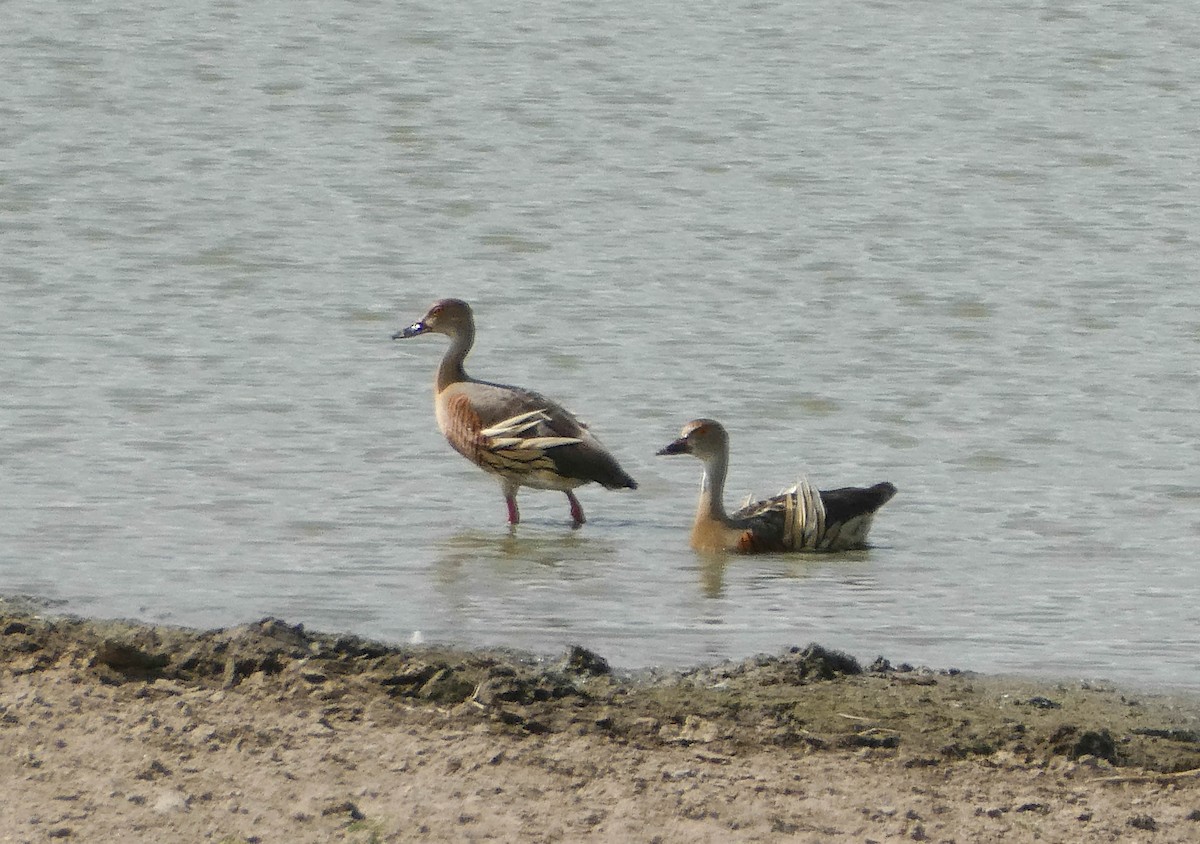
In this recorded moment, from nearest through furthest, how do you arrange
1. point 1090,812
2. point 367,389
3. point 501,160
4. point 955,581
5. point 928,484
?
point 1090,812 → point 955,581 → point 928,484 → point 367,389 → point 501,160

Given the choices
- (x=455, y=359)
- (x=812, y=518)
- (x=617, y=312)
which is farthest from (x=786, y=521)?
(x=617, y=312)

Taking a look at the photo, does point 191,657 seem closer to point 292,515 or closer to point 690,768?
point 690,768

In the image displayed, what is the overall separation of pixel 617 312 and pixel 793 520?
16.8 feet

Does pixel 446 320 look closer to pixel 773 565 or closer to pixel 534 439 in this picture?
pixel 534 439

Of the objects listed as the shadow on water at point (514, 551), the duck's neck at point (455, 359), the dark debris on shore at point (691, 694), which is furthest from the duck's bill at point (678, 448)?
the dark debris on shore at point (691, 694)

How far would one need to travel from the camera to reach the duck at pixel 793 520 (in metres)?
11.2

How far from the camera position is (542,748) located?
679 cm

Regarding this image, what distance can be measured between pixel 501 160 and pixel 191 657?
14776mm

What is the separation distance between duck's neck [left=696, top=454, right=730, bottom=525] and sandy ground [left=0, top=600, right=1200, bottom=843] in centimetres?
329

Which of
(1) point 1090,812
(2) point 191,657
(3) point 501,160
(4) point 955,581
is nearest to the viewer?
Result: (1) point 1090,812

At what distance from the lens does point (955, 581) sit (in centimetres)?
1027

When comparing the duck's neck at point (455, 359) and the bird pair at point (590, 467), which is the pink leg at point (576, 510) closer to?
the bird pair at point (590, 467)

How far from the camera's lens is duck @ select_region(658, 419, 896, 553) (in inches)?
440

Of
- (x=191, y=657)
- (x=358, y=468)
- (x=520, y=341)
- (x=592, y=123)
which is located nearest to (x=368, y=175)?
(x=592, y=123)
